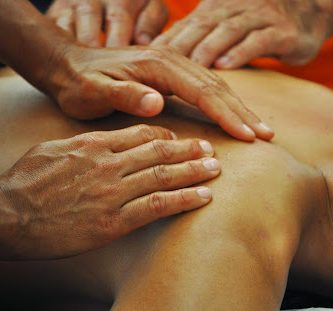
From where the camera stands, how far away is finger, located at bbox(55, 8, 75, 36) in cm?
152

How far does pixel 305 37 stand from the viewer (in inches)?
60.7

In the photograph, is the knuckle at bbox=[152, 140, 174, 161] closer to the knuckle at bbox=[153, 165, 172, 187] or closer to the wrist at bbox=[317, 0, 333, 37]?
the knuckle at bbox=[153, 165, 172, 187]

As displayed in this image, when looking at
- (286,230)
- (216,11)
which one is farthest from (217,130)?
(216,11)

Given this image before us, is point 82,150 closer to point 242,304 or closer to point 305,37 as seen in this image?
point 242,304

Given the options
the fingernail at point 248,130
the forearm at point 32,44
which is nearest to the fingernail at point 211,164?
the fingernail at point 248,130

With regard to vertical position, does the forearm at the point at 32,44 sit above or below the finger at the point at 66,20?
above

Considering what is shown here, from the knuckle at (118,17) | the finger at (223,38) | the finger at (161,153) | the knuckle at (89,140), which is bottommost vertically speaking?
the finger at (223,38)

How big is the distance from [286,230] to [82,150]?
0.31 m

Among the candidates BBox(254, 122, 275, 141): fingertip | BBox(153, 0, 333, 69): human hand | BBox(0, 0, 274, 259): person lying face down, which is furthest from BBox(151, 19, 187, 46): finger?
BBox(254, 122, 275, 141): fingertip

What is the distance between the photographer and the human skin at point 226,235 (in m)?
0.85

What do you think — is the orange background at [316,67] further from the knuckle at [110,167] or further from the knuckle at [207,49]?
the knuckle at [110,167]

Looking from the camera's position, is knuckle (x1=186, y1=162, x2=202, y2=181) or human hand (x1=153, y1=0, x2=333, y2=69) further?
human hand (x1=153, y1=0, x2=333, y2=69)

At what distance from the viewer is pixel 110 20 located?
1522 millimetres

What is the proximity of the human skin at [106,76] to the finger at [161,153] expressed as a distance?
0.33 ft
